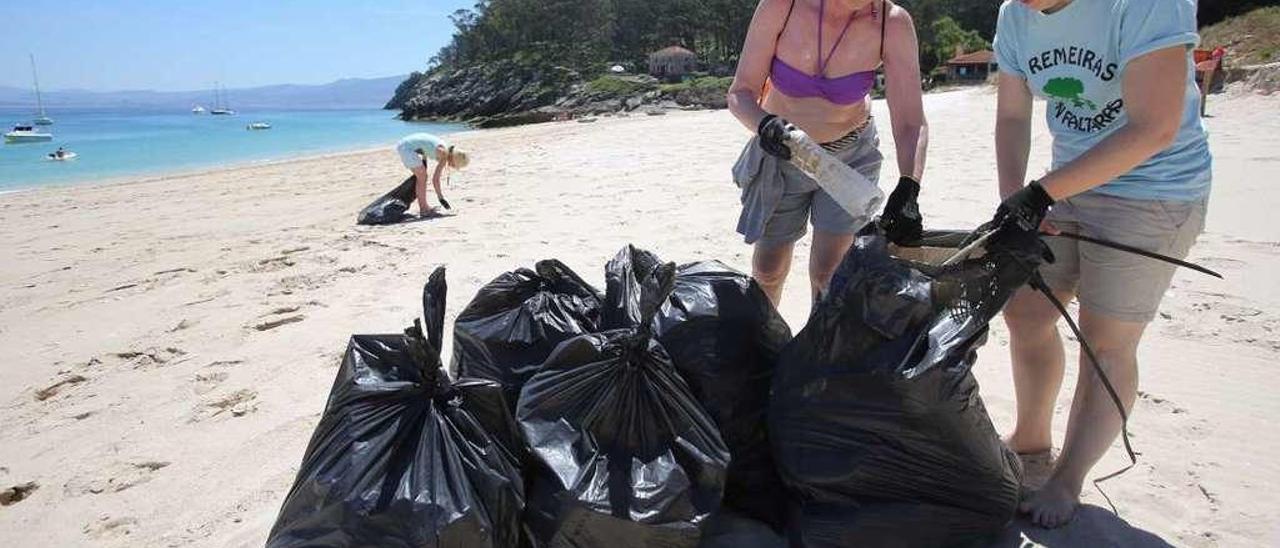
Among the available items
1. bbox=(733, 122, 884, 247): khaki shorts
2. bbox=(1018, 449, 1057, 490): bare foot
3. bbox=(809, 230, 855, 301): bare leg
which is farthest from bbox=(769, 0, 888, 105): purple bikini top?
bbox=(1018, 449, 1057, 490): bare foot

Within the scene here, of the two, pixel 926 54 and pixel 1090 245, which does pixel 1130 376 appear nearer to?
pixel 1090 245

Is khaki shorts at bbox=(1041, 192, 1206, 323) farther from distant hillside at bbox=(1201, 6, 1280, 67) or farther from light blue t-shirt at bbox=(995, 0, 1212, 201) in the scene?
distant hillside at bbox=(1201, 6, 1280, 67)

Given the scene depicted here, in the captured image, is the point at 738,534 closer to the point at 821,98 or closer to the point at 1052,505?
the point at 1052,505

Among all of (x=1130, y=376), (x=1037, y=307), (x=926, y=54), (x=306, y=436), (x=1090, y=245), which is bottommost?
(x=306, y=436)

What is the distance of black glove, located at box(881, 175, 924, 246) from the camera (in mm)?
1839

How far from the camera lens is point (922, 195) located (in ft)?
18.7

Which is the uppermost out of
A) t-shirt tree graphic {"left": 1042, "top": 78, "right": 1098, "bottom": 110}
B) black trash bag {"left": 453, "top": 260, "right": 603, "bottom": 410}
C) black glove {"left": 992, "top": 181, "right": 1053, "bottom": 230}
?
t-shirt tree graphic {"left": 1042, "top": 78, "right": 1098, "bottom": 110}

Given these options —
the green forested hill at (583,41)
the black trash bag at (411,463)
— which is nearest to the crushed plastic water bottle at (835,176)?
the black trash bag at (411,463)

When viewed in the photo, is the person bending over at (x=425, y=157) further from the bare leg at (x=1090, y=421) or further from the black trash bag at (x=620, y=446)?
the bare leg at (x=1090, y=421)

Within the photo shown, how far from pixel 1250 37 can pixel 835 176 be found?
22.4m

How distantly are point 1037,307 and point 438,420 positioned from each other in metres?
1.52

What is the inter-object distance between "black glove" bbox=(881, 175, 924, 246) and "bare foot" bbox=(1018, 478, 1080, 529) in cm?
69

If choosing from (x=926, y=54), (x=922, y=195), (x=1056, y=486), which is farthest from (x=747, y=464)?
(x=926, y=54)

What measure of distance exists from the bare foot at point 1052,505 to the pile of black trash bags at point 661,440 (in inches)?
6.1
